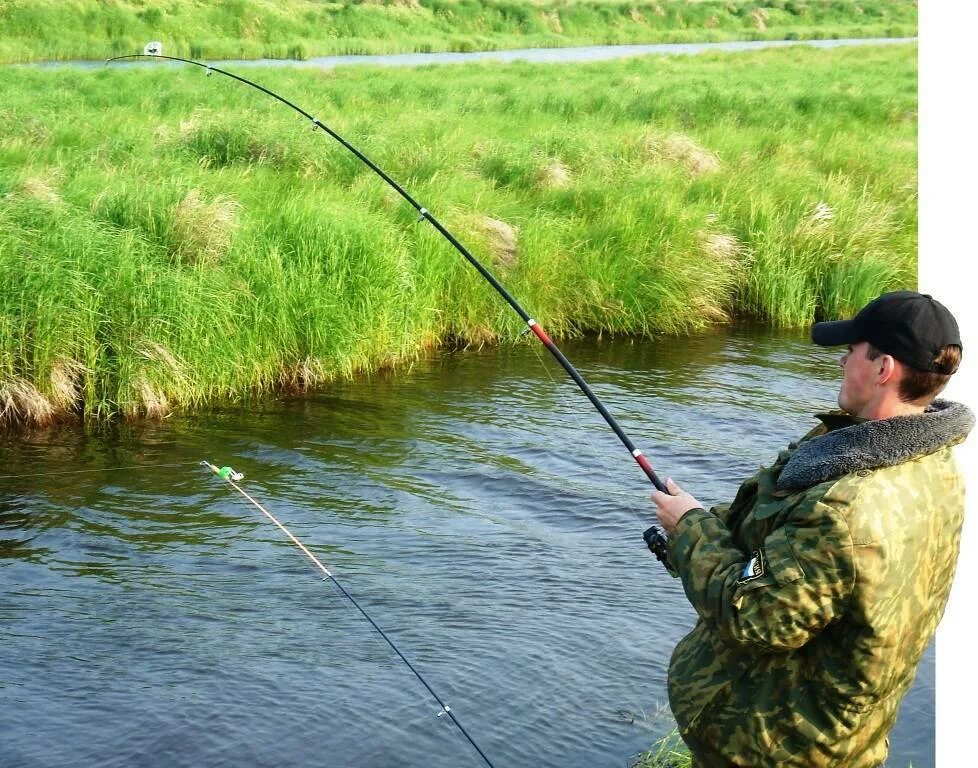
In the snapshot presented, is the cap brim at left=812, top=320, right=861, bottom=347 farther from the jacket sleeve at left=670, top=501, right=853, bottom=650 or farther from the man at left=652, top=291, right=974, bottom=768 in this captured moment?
the jacket sleeve at left=670, top=501, right=853, bottom=650

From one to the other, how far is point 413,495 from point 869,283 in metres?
5.31

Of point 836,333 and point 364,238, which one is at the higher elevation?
point 836,333

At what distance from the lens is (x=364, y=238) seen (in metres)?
8.80

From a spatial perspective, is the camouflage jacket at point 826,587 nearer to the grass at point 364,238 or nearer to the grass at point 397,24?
the grass at point 364,238

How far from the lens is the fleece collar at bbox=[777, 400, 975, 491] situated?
85.1 inches

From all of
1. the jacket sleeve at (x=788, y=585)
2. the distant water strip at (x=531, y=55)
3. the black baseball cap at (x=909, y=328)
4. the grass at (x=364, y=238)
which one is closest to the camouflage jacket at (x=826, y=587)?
the jacket sleeve at (x=788, y=585)

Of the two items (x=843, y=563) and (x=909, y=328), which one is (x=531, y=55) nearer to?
(x=909, y=328)

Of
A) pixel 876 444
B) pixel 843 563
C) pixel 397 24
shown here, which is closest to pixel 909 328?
pixel 876 444

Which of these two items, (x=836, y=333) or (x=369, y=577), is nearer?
(x=836, y=333)

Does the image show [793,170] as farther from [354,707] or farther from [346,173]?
[354,707]

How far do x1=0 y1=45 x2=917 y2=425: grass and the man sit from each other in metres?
5.80

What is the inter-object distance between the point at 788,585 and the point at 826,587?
65mm

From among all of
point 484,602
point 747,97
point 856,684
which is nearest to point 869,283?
point 484,602

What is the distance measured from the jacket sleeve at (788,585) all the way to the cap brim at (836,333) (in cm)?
35
